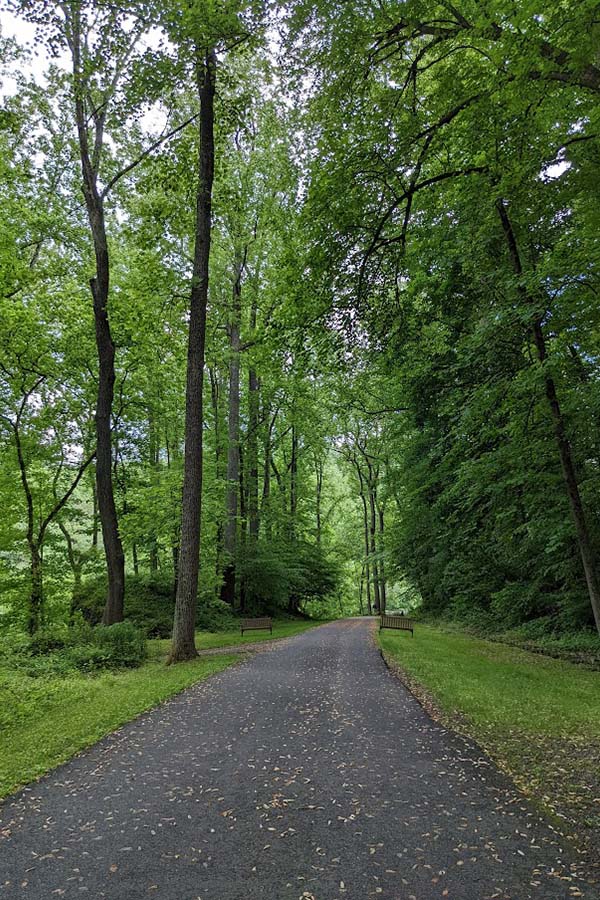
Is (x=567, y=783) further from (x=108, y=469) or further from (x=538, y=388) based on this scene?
(x=108, y=469)

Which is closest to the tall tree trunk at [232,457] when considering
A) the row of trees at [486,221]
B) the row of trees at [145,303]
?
the row of trees at [145,303]

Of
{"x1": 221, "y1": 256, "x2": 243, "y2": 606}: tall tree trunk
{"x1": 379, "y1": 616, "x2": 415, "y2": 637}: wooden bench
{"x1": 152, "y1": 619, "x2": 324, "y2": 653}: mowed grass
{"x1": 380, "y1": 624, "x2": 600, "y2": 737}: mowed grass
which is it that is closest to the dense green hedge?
{"x1": 152, "y1": 619, "x2": 324, "y2": 653}: mowed grass

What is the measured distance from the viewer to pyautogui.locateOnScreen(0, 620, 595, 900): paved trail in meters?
2.92

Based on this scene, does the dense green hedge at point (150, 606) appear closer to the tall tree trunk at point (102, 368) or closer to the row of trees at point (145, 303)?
the row of trees at point (145, 303)

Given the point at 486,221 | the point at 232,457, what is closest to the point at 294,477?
the point at 232,457

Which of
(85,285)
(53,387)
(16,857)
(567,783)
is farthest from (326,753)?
(85,285)

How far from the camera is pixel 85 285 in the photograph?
18844 millimetres

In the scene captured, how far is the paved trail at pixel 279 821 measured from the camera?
2924 millimetres

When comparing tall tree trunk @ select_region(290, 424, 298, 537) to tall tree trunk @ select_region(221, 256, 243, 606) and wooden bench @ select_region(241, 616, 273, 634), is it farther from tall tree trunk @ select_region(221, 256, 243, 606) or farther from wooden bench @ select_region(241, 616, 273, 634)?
wooden bench @ select_region(241, 616, 273, 634)

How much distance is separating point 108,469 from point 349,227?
913 centimetres

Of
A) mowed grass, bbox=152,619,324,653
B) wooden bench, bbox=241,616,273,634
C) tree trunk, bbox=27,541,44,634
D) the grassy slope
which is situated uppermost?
tree trunk, bbox=27,541,44,634

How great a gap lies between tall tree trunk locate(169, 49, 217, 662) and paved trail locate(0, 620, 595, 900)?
4902 millimetres

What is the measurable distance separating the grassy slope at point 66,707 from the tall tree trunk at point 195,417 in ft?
3.17

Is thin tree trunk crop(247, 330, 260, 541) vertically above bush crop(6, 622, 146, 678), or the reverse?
thin tree trunk crop(247, 330, 260, 541)
